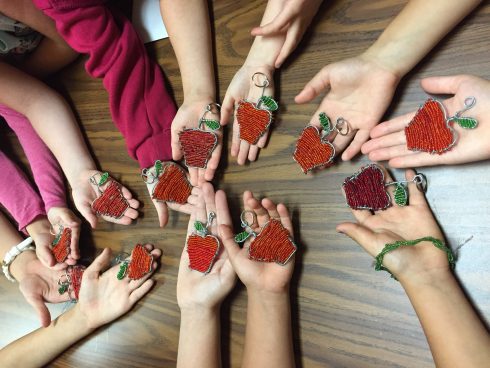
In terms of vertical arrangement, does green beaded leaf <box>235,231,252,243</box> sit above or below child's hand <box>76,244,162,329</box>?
above

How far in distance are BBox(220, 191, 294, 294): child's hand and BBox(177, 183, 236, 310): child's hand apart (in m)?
0.04

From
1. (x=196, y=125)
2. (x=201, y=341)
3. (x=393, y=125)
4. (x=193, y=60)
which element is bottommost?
(x=201, y=341)

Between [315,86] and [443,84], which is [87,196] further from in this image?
[443,84]

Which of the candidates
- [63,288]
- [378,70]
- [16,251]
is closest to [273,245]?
[378,70]

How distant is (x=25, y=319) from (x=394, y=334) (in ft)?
3.12

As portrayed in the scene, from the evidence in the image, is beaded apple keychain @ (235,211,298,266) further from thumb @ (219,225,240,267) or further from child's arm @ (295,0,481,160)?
child's arm @ (295,0,481,160)

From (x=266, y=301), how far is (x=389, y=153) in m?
0.36

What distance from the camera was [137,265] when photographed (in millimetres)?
913

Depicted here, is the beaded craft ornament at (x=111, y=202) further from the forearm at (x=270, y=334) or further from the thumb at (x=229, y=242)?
the forearm at (x=270, y=334)

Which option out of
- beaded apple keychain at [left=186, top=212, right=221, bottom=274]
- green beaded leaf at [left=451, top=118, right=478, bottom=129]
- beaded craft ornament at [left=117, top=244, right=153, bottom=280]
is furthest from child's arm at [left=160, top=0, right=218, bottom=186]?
green beaded leaf at [left=451, top=118, right=478, bottom=129]

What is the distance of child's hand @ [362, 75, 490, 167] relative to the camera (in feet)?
2.04

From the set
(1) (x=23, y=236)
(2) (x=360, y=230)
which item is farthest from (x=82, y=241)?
(2) (x=360, y=230)

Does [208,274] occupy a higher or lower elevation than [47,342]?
higher

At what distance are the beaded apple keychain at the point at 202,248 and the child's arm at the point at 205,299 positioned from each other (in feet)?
0.04
